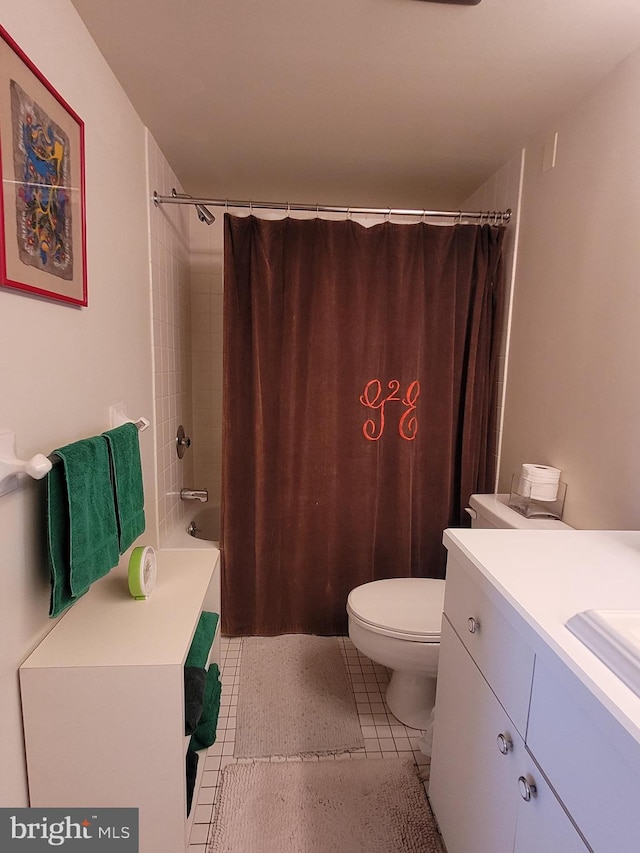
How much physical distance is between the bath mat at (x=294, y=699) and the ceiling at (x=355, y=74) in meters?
2.16

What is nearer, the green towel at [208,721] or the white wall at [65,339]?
the white wall at [65,339]

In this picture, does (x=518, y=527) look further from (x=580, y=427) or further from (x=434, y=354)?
(x=434, y=354)

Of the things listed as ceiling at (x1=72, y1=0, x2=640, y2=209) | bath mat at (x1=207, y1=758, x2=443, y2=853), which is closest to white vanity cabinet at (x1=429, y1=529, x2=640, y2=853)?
bath mat at (x1=207, y1=758, x2=443, y2=853)

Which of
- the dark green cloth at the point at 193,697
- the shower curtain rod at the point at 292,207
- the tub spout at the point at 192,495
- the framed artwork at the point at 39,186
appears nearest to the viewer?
the framed artwork at the point at 39,186

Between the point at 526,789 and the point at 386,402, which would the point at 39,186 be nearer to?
the point at 386,402

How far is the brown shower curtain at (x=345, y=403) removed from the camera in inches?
75.7

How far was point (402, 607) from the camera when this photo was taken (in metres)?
1.64

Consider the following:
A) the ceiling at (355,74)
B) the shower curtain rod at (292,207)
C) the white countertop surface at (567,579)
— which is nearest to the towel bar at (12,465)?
the white countertop surface at (567,579)

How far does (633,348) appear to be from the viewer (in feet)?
4.12

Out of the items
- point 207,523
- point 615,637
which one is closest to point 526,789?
point 615,637

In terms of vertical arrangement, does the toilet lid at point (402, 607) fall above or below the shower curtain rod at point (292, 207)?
below

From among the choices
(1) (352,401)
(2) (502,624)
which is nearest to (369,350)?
(1) (352,401)

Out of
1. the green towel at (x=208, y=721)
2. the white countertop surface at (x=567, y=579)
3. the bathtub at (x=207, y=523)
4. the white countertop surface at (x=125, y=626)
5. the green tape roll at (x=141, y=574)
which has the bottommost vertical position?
→ the green towel at (x=208, y=721)

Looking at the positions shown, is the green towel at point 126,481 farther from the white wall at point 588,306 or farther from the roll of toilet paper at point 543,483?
the white wall at point 588,306
